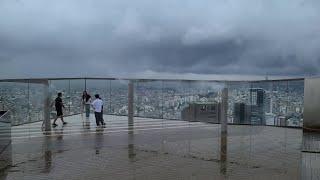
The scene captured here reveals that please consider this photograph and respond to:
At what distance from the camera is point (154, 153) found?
496 inches

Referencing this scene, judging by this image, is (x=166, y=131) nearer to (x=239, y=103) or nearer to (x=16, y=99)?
(x=239, y=103)

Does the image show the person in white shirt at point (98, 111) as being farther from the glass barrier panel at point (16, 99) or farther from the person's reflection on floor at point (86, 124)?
the glass barrier panel at point (16, 99)

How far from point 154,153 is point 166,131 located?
524 centimetres

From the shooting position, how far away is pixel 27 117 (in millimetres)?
18781

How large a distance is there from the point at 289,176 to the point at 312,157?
2794 millimetres

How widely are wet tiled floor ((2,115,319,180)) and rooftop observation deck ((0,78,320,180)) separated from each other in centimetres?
2

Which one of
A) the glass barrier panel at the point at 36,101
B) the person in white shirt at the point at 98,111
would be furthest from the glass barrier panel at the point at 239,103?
the glass barrier panel at the point at 36,101

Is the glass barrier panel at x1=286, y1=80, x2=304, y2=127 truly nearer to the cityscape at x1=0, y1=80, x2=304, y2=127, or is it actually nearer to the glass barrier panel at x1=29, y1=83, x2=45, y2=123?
the cityscape at x1=0, y1=80, x2=304, y2=127

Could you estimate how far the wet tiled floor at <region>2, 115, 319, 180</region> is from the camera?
397 inches

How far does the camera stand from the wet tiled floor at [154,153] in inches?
397

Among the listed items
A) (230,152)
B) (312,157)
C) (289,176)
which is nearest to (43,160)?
(230,152)

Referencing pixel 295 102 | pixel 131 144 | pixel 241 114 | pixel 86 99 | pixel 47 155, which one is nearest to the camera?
pixel 47 155

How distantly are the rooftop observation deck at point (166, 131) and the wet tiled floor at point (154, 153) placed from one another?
0.08ft

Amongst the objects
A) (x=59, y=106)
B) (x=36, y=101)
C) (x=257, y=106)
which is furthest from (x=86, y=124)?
(x=257, y=106)
